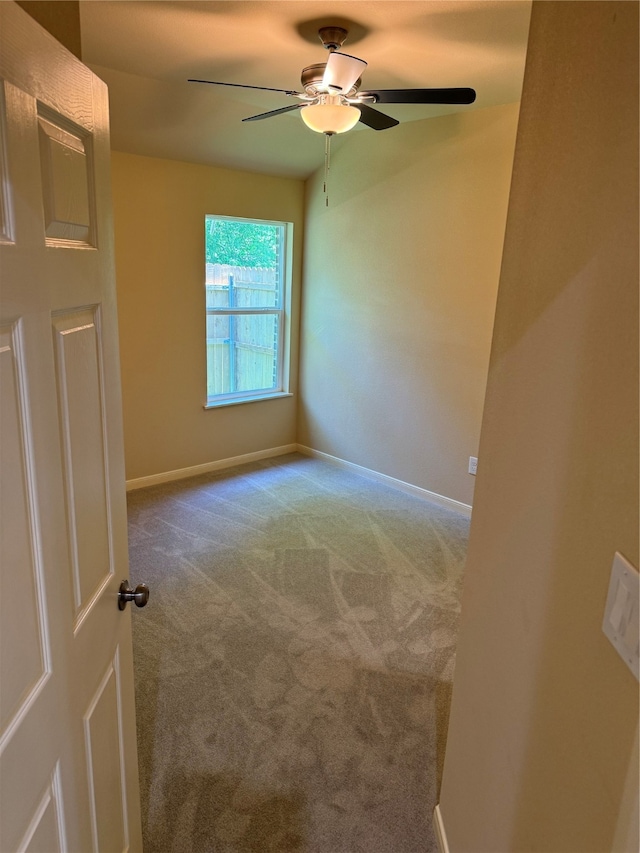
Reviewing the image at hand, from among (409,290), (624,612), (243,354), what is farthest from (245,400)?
(624,612)

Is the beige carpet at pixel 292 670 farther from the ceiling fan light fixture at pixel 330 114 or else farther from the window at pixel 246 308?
the ceiling fan light fixture at pixel 330 114

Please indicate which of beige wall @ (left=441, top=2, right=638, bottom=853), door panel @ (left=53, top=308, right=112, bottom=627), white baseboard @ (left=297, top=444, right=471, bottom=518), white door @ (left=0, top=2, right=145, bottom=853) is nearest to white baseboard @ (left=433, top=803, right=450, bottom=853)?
beige wall @ (left=441, top=2, right=638, bottom=853)

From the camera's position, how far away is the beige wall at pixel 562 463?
2.56 ft

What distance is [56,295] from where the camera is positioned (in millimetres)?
902

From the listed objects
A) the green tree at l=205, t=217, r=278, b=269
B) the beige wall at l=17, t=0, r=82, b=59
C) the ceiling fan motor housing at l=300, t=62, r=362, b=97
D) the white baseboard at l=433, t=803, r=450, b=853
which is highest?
the ceiling fan motor housing at l=300, t=62, r=362, b=97

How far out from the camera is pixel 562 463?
0.97 m

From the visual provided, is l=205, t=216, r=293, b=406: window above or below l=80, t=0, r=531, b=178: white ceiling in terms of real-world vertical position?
below

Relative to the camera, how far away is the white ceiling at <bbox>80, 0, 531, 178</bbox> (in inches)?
89.2

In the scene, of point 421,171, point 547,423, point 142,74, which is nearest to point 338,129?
point 142,74

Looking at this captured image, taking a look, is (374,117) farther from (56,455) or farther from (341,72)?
(56,455)

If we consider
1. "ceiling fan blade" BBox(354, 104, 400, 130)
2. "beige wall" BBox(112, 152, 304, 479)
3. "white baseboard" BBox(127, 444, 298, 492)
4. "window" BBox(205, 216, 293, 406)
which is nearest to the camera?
"ceiling fan blade" BBox(354, 104, 400, 130)

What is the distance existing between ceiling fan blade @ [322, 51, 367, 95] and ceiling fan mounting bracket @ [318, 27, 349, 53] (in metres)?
0.19

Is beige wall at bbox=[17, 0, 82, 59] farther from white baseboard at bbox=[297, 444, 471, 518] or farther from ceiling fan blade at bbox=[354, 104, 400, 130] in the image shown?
white baseboard at bbox=[297, 444, 471, 518]

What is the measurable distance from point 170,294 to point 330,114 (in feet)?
7.00
